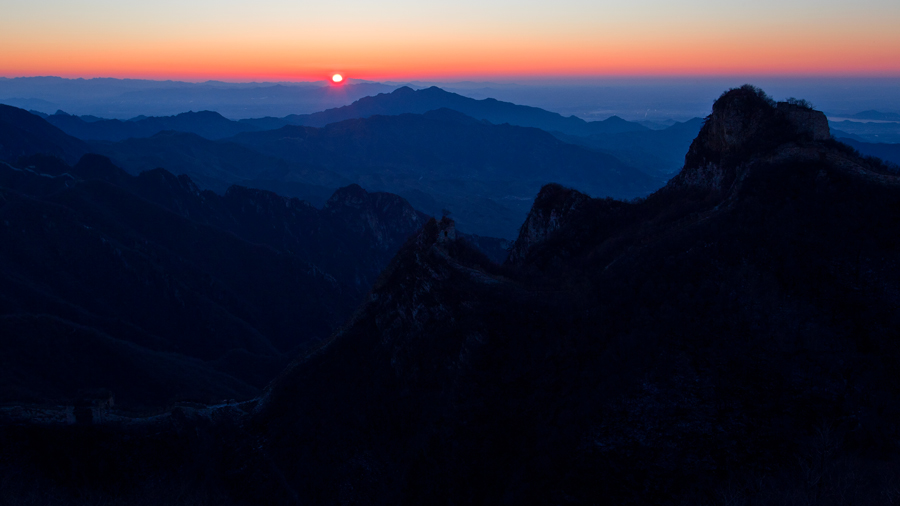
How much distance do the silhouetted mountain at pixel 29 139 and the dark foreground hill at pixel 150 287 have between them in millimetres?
49223

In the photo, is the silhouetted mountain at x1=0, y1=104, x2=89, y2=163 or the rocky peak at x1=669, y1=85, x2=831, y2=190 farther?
the silhouetted mountain at x1=0, y1=104, x2=89, y2=163

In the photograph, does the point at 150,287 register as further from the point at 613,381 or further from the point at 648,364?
the point at 648,364

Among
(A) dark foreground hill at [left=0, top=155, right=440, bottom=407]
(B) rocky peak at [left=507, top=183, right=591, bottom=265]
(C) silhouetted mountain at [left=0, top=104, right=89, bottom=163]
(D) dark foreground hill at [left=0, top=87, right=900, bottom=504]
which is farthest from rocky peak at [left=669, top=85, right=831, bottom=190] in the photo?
(C) silhouetted mountain at [left=0, top=104, right=89, bottom=163]

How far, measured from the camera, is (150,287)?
74.9 m

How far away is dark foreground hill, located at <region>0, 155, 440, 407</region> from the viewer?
4662 cm

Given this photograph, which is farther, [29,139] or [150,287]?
[29,139]

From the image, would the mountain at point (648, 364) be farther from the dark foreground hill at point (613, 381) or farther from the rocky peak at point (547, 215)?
the rocky peak at point (547, 215)

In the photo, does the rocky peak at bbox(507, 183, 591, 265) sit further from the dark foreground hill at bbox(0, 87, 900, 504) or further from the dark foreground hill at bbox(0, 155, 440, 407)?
the dark foreground hill at bbox(0, 155, 440, 407)

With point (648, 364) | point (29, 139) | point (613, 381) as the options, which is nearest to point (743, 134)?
point (648, 364)

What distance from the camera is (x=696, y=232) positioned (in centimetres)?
2817

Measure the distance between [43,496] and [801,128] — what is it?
1912 inches

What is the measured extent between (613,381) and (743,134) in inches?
967

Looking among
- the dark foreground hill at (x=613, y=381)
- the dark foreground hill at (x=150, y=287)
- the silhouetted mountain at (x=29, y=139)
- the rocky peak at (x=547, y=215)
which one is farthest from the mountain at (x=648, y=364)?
the silhouetted mountain at (x=29, y=139)

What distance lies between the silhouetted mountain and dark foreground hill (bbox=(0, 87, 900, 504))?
146334mm
